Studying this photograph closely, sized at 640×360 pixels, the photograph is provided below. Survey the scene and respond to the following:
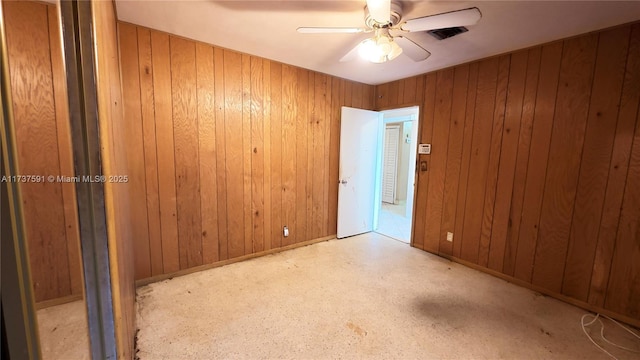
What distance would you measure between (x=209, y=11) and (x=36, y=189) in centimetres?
188

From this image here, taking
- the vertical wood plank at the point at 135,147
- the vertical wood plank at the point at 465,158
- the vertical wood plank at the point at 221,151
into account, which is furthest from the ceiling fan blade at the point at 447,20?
the vertical wood plank at the point at 135,147

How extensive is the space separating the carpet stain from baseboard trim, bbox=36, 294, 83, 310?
165 cm

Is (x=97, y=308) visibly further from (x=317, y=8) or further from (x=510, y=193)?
(x=510, y=193)

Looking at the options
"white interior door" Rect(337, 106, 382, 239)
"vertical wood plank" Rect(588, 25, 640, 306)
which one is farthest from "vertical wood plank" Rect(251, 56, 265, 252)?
"vertical wood plank" Rect(588, 25, 640, 306)

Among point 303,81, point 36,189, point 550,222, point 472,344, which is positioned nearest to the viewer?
point 36,189

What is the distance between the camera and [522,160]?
2.56 metres

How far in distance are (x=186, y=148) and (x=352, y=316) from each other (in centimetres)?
217

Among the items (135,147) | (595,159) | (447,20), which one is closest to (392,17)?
(447,20)

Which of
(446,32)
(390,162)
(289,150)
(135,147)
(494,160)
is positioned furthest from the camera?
(390,162)

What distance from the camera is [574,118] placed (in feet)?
7.38

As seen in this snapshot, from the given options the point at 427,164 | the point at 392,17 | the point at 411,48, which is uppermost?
the point at 392,17

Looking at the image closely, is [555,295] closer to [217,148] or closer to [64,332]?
[64,332]

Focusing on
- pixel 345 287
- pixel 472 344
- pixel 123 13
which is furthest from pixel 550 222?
pixel 123 13

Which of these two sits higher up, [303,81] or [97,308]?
[303,81]
